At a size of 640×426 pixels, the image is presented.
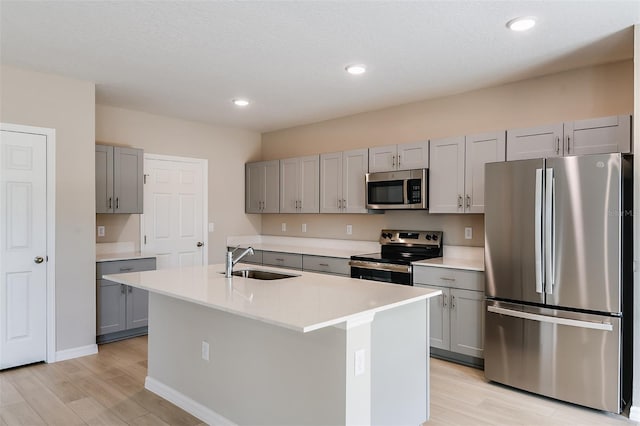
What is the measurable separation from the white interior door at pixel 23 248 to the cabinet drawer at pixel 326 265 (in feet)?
8.36

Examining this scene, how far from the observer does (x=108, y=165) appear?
4516 mm

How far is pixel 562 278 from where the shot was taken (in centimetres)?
299

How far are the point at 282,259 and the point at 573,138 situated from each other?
3.27 m

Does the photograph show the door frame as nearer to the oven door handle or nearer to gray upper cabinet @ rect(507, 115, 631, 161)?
the oven door handle

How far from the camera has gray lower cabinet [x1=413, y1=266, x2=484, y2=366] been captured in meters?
3.60

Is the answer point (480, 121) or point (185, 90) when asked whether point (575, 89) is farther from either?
point (185, 90)

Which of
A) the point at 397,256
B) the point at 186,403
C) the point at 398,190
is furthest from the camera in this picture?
the point at 397,256

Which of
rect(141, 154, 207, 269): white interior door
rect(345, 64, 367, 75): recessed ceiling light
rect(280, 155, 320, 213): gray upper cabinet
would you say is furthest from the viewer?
rect(280, 155, 320, 213): gray upper cabinet

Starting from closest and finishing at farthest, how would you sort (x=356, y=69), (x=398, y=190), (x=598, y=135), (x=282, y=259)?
(x=598, y=135), (x=356, y=69), (x=398, y=190), (x=282, y=259)

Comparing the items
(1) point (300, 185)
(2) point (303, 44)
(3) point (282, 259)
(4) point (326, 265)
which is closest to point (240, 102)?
(1) point (300, 185)

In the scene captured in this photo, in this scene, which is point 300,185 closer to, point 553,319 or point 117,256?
point 117,256

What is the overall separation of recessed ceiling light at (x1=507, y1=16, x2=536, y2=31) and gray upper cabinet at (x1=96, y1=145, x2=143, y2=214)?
3.86 metres

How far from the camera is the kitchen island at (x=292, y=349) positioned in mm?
2039

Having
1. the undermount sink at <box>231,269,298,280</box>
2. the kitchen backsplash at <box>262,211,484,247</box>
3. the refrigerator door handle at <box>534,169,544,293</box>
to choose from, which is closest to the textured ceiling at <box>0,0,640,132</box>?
the refrigerator door handle at <box>534,169,544,293</box>
